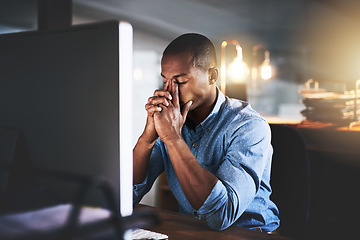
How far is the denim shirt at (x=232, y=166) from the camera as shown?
3.54 feet

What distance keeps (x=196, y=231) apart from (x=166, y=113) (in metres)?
0.37

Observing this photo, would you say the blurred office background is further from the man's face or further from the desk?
the desk

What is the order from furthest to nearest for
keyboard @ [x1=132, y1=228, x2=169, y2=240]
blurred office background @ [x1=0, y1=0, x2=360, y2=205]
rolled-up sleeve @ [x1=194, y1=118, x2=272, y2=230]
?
blurred office background @ [x1=0, y1=0, x2=360, y2=205] → rolled-up sleeve @ [x1=194, y1=118, x2=272, y2=230] → keyboard @ [x1=132, y1=228, x2=169, y2=240]

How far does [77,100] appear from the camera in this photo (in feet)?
1.86

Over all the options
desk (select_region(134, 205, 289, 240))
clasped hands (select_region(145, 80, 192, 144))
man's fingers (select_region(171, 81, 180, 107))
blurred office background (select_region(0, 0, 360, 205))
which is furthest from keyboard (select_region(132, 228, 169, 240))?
blurred office background (select_region(0, 0, 360, 205))

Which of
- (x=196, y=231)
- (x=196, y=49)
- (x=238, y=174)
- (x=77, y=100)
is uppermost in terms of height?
(x=196, y=49)

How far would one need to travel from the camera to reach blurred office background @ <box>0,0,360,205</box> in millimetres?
4285

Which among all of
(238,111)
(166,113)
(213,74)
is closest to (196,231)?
(166,113)

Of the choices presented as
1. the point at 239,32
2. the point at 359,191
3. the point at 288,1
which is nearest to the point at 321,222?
the point at 359,191

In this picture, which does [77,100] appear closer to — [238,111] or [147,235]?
[147,235]

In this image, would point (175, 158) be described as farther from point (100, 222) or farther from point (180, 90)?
point (100, 222)

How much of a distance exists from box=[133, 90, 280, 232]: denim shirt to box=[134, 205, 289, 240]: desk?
0.08 feet

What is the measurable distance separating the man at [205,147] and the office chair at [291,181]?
0.08 meters

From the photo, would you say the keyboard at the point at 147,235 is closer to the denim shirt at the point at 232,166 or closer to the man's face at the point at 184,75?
the denim shirt at the point at 232,166
